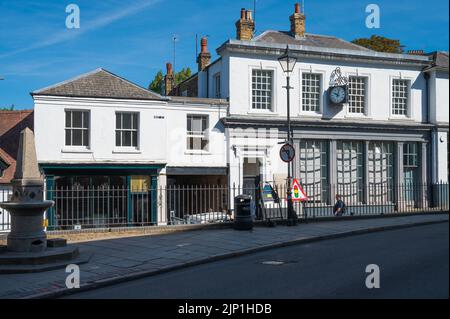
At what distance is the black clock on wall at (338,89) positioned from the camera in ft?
87.3

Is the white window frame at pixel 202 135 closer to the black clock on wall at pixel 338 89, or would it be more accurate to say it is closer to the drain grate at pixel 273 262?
the black clock on wall at pixel 338 89

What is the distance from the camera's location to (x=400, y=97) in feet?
91.4

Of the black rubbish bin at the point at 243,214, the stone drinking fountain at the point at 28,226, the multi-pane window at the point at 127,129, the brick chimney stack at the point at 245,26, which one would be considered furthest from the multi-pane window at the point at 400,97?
the stone drinking fountain at the point at 28,226

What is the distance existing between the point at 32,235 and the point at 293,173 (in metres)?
16.4

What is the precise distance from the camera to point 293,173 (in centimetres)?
2605

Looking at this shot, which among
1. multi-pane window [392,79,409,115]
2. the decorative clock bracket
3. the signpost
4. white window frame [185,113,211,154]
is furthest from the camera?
multi-pane window [392,79,409,115]

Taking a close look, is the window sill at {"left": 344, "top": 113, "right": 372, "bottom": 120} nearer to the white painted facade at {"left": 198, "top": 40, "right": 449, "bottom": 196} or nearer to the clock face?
the white painted facade at {"left": 198, "top": 40, "right": 449, "bottom": 196}

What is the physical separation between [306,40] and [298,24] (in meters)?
1.02

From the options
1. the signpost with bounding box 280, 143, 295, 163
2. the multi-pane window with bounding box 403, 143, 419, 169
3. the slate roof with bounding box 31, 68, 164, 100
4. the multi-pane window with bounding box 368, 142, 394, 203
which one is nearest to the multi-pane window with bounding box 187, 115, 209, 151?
the slate roof with bounding box 31, 68, 164, 100

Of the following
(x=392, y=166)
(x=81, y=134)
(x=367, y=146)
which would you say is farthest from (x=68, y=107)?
(x=392, y=166)

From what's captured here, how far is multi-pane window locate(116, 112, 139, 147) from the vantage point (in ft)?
81.1

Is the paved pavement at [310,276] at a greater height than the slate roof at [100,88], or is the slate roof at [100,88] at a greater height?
the slate roof at [100,88]

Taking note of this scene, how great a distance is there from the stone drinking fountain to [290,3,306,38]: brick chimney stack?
19.3 m
